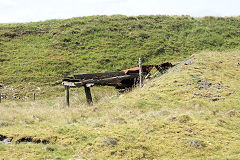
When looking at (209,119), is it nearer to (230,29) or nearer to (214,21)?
(230,29)

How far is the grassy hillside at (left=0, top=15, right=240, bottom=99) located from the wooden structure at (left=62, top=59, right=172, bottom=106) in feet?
23.1

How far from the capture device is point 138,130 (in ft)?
29.1

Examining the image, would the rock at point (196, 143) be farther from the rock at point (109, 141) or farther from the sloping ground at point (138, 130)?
the rock at point (109, 141)

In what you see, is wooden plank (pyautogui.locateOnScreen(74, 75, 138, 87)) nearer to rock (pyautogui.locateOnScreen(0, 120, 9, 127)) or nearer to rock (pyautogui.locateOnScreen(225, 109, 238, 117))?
rock (pyautogui.locateOnScreen(0, 120, 9, 127))

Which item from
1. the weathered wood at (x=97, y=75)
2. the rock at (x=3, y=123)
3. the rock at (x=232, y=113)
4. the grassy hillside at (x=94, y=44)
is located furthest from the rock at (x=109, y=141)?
the grassy hillside at (x=94, y=44)

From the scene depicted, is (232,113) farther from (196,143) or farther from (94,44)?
(94,44)

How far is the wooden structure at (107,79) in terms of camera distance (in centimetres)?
1491

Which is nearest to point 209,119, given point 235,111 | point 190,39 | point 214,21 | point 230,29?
point 235,111

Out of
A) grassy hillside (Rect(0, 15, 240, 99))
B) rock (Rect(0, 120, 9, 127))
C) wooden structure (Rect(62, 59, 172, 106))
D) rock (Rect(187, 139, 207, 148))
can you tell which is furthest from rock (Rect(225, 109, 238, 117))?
Answer: grassy hillside (Rect(0, 15, 240, 99))

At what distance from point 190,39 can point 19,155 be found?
35.1 meters

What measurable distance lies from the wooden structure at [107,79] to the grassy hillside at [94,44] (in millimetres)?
7028

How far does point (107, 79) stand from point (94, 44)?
1994 centimetres

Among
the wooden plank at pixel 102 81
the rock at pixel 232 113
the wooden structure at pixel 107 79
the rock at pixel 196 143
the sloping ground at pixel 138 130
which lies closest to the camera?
the sloping ground at pixel 138 130

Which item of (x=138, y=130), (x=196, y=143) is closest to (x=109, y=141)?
(x=138, y=130)
